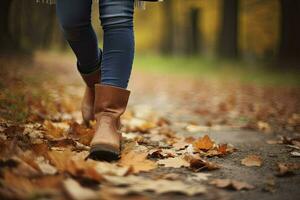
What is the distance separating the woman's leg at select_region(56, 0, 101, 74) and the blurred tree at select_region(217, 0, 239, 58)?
1257 centimetres

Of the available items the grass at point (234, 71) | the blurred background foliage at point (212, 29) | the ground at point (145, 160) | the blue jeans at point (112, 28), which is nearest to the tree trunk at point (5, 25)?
the blurred background foliage at point (212, 29)

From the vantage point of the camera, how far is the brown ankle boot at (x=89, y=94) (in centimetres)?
269

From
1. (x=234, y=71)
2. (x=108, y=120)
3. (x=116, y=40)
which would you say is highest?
(x=116, y=40)

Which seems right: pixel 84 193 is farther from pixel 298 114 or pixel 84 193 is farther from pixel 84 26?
pixel 298 114

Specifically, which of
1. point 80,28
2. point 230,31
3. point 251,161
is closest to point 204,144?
point 251,161

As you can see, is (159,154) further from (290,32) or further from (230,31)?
(230,31)

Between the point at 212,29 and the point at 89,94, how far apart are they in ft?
69.1

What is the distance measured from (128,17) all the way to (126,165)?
768 millimetres

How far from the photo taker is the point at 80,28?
2262mm

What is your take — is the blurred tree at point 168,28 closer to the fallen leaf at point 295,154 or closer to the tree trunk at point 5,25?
the tree trunk at point 5,25

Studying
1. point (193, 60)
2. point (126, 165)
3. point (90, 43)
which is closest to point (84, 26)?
point (90, 43)

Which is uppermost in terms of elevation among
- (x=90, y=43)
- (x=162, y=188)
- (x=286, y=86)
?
(x=90, y=43)

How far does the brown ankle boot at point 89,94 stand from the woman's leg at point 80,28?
85 mm

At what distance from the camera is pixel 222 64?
13.8 metres
